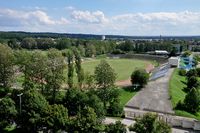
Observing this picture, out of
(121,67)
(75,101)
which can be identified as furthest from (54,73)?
(121,67)

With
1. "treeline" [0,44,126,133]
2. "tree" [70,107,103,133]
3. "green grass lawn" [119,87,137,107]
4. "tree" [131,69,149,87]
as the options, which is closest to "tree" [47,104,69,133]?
"treeline" [0,44,126,133]

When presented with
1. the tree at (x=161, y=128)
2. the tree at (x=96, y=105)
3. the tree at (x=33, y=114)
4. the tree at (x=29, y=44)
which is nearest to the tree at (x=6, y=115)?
the tree at (x=33, y=114)

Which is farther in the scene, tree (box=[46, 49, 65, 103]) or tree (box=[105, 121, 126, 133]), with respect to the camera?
tree (box=[46, 49, 65, 103])

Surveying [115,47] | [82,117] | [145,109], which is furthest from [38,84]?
[115,47]

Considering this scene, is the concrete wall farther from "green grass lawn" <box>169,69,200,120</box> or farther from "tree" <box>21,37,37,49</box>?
"tree" <box>21,37,37,49</box>

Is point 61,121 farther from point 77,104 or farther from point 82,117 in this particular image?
point 77,104
